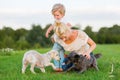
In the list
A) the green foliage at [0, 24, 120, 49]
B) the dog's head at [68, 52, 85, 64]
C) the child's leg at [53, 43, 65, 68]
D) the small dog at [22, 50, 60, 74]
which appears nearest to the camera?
the small dog at [22, 50, 60, 74]

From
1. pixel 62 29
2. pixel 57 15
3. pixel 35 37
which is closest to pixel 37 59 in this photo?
pixel 62 29

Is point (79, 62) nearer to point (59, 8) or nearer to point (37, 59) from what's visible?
point (37, 59)

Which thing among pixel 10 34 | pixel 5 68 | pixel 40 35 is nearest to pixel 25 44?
pixel 40 35

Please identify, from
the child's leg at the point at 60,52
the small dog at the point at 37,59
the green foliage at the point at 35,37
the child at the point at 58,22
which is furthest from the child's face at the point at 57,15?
the green foliage at the point at 35,37

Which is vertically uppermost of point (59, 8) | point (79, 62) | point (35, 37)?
point (59, 8)

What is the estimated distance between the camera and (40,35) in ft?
218

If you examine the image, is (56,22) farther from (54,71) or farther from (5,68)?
(5,68)

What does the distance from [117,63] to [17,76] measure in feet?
9.93

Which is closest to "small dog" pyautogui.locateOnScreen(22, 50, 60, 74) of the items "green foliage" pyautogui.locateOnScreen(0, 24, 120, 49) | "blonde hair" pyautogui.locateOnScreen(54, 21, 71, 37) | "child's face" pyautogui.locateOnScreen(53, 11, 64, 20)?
"blonde hair" pyautogui.locateOnScreen(54, 21, 71, 37)

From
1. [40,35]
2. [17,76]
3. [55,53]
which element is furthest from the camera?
[40,35]

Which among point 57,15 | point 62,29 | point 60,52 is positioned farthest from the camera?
point 60,52

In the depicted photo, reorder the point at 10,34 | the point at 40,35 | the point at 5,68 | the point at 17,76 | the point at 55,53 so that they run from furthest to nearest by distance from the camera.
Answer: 1. the point at 10,34
2. the point at 40,35
3. the point at 5,68
4. the point at 55,53
5. the point at 17,76

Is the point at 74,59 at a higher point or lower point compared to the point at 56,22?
lower

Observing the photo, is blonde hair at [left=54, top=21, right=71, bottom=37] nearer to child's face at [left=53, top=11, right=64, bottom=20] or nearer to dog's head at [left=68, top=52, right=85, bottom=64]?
child's face at [left=53, top=11, right=64, bottom=20]
